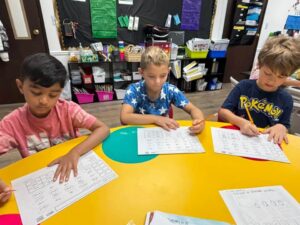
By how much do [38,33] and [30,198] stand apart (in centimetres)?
272

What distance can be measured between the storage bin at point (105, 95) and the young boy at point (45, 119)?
203 centimetres

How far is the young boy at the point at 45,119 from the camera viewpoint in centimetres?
83

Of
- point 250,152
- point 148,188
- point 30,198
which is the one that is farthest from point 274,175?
point 30,198

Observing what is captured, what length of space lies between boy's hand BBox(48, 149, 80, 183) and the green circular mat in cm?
12

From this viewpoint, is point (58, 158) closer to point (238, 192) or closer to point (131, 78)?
point (238, 192)

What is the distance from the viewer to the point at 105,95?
3.08m

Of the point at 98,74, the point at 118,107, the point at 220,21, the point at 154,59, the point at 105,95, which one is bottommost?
the point at 118,107

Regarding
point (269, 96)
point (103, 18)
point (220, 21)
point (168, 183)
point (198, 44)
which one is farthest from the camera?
point (220, 21)

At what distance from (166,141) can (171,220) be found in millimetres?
394

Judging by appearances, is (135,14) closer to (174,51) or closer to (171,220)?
(174,51)

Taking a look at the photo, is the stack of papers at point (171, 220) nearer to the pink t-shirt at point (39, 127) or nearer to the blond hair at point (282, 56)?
the pink t-shirt at point (39, 127)

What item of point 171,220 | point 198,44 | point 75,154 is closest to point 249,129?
point 171,220

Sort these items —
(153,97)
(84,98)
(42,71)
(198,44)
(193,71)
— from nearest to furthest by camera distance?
(42,71) < (153,97) < (84,98) < (198,44) < (193,71)

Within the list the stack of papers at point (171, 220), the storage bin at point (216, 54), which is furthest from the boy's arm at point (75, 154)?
the storage bin at point (216, 54)
